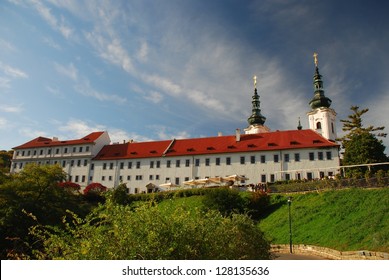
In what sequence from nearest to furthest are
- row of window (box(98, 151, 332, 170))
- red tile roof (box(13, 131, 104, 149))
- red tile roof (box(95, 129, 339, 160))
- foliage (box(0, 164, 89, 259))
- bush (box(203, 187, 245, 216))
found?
foliage (box(0, 164, 89, 259)) → bush (box(203, 187, 245, 216)) → row of window (box(98, 151, 332, 170)) → red tile roof (box(95, 129, 339, 160)) → red tile roof (box(13, 131, 104, 149))

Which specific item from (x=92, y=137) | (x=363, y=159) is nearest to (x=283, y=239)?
(x=363, y=159)

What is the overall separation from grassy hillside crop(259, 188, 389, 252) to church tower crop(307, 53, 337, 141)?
24744mm

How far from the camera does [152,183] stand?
53156 mm

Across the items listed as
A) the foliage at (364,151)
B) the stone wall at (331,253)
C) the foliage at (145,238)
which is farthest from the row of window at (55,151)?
the foliage at (145,238)

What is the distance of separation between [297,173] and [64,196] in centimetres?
3096

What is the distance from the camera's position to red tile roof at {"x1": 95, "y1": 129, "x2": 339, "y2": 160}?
48.8 m

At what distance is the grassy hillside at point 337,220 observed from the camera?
19547 millimetres

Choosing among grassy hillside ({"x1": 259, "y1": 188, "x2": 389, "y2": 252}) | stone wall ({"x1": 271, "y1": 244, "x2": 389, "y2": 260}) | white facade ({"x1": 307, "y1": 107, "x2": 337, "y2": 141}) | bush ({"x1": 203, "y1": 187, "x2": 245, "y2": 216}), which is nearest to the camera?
stone wall ({"x1": 271, "y1": 244, "x2": 389, "y2": 260})

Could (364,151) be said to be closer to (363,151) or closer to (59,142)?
(363,151)

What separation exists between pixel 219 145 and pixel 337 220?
3102cm

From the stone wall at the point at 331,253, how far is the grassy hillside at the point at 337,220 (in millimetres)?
581

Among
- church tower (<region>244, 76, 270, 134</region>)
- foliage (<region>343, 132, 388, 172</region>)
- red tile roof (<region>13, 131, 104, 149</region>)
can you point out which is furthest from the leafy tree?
red tile roof (<region>13, 131, 104, 149</region>)

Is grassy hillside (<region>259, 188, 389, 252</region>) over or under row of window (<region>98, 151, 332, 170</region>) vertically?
under

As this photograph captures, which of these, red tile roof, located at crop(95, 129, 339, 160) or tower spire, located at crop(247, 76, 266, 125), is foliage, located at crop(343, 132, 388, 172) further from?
Result: tower spire, located at crop(247, 76, 266, 125)
